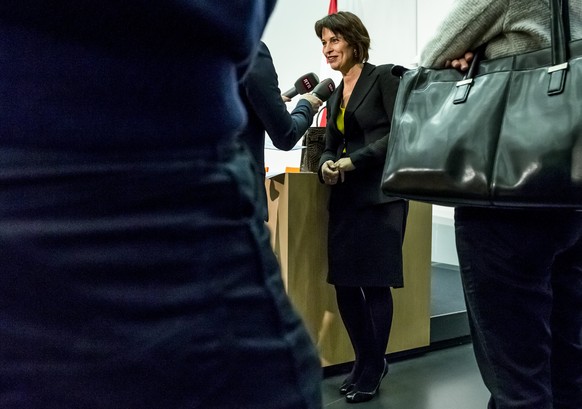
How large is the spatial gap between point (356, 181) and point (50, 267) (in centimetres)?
154

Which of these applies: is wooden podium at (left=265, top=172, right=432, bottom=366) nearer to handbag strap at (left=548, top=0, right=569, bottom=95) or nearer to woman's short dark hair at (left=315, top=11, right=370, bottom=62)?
woman's short dark hair at (left=315, top=11, right=370, bottom=62)

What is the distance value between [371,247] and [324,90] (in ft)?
2.14

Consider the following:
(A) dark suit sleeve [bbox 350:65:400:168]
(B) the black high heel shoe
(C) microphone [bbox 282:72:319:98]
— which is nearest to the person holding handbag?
(A) dark suit sleeve [bbox 350:65:400:168]

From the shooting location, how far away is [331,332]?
2010 millimetres

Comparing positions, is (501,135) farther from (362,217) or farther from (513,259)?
(362,217)

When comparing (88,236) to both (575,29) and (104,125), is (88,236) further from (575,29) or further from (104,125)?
(575,29)

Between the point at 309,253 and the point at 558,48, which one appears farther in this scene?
the point at 309,253

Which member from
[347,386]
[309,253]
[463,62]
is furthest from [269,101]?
[347,386]

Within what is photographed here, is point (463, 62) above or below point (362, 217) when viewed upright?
above

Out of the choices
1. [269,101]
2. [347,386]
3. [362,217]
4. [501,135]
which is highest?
[269,101]

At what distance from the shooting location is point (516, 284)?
764 millimetres

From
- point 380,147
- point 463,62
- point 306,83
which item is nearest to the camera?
point 463,62

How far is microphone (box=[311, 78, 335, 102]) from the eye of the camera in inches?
79.4

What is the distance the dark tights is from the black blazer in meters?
0.31
